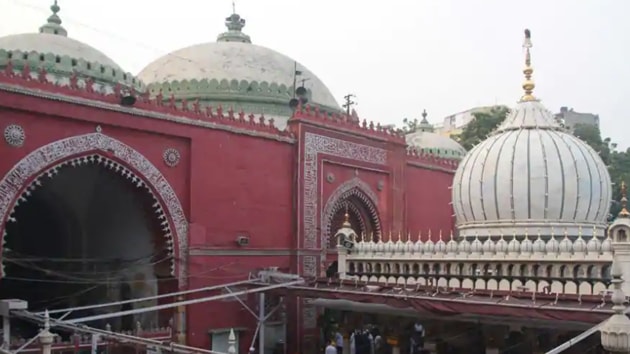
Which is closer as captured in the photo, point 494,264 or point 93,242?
point 494,264

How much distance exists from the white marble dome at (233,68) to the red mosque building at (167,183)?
0.57 feet

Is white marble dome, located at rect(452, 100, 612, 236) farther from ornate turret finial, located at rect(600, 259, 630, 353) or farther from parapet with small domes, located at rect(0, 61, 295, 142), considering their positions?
ornate turret finial, located at rect(600, 259, 630, 353)

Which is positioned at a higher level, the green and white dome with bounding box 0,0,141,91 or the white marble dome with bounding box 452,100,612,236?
the green and white dome with bounding box 0,0,141,91

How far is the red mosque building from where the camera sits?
1088 centimetres

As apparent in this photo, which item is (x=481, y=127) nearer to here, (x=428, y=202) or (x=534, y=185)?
(x=428, y=202)

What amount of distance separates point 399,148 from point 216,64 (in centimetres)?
515

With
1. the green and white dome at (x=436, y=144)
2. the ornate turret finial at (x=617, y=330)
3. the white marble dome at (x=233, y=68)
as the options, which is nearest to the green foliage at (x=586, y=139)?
the green and white dome at (x=436, y=144)

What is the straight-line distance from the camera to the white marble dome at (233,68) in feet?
56.5

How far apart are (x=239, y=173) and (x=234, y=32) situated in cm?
769

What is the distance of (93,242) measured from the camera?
47.2ft

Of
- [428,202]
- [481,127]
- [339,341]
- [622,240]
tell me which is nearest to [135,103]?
[339,341]

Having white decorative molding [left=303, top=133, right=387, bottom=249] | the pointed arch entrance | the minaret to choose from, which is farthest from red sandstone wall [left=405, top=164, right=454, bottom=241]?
the minaret

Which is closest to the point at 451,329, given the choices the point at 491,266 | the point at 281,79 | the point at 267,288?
the point at 491,266

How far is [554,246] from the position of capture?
10250 mm
